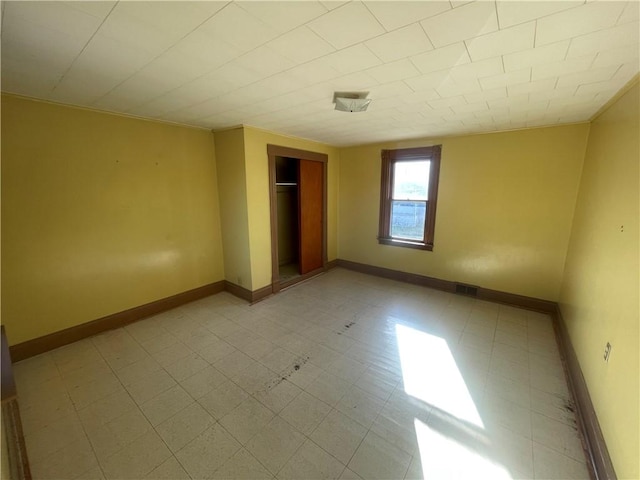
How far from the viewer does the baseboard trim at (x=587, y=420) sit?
4.83 ft

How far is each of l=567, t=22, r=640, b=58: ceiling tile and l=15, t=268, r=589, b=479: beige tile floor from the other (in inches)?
95.7

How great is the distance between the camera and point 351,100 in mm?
2168

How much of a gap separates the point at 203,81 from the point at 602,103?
3.51m

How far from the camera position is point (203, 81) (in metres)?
1.93

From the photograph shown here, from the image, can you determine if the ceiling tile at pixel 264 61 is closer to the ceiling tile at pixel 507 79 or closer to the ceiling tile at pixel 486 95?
the ceiling tile at pixel 507 79

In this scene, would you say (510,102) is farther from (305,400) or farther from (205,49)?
(305,400)

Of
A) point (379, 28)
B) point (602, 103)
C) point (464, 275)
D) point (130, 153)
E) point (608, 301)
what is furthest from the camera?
point (464, 275)

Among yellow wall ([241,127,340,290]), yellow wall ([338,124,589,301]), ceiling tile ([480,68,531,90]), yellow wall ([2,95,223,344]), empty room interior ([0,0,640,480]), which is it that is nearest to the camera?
empty room interior ([0,0,640,480])

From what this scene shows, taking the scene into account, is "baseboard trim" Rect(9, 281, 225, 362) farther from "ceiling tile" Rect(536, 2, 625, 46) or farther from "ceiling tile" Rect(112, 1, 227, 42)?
"ceiling tile" Rect(536, 2, 625, 46)

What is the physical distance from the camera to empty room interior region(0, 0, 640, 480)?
140 centimetres

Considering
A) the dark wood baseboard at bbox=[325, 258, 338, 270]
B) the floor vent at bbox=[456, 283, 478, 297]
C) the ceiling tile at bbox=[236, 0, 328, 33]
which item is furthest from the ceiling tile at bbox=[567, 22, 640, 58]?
the dark wood baseboard at bbox=[325, 258, 338, 270]

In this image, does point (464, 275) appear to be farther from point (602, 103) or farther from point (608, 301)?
point (602, 103)

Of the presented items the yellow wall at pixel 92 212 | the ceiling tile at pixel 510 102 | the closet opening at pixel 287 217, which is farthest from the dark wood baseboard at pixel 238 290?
the ceiling tile at pixel 510 102

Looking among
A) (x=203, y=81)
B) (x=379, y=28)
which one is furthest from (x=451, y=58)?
(x=203, y=81)
